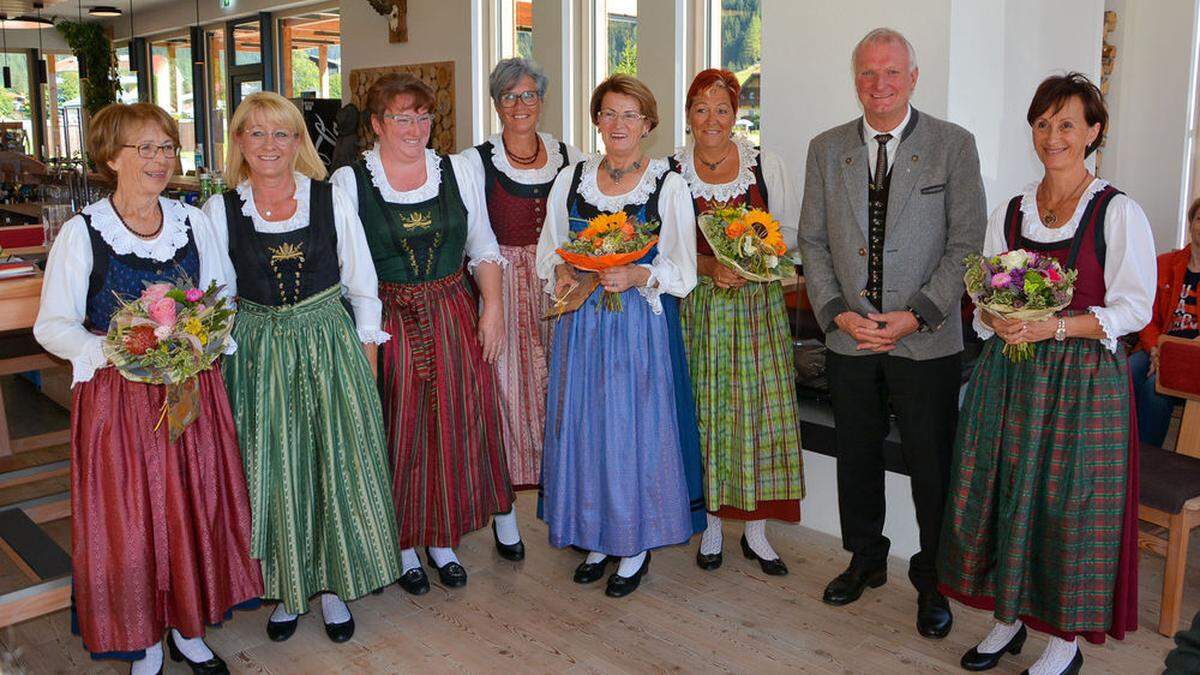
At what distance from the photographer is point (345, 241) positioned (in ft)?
9.37

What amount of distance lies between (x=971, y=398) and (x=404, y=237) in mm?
1623

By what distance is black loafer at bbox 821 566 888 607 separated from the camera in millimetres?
3158

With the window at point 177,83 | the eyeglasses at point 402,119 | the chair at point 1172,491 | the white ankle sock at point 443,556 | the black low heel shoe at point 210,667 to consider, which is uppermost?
the window at point 177,83

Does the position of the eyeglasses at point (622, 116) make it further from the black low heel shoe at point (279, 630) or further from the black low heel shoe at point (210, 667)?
the black low heel shoe at point (210, 667)

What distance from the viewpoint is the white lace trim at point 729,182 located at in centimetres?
315

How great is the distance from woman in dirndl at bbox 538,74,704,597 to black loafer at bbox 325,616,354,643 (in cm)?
66

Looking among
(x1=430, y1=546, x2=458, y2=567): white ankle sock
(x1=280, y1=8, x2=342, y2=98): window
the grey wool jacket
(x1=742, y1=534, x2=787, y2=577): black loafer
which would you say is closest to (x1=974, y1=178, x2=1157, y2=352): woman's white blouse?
the grey wool jacket

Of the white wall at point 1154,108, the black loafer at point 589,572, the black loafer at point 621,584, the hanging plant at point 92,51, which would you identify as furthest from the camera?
the hanging plant at point 92,51

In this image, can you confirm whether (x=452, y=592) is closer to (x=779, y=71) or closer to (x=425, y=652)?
(x=425, y=652)

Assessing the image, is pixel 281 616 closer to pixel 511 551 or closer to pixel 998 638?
pixel 511 551

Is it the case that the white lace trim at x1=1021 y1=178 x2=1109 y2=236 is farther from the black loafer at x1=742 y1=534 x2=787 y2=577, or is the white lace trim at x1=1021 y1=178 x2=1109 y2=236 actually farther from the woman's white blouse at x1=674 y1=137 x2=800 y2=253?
the black loafer at x1=742 y1=534 x2=787 y2=577

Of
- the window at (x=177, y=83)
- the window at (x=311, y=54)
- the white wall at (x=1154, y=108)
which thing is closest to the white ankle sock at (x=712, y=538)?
the white wall at (x=1154, y=108)

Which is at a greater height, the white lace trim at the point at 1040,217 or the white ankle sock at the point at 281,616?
the white lace trim at the point at 1040,217

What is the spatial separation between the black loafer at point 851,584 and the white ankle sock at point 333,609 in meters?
1.44
